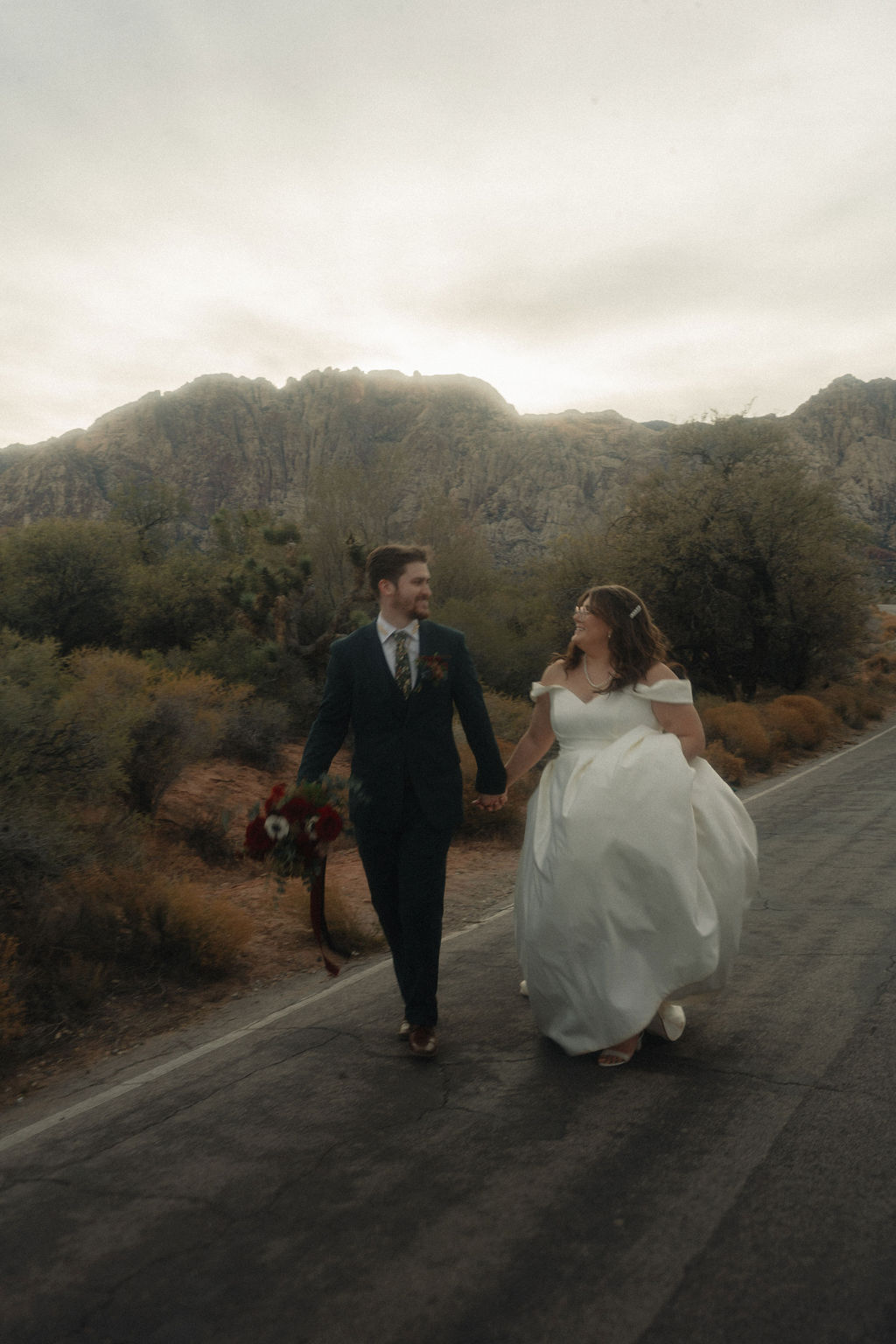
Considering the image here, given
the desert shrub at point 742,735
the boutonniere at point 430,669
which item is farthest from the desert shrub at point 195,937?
the desert shrub at point 742,735

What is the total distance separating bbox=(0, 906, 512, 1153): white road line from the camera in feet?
12.6

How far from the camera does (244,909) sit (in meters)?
7.42

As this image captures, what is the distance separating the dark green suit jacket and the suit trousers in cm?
7

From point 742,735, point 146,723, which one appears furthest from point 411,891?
point 742,735

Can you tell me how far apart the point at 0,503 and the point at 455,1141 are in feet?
372

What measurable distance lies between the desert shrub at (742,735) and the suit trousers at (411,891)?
12.9 meters

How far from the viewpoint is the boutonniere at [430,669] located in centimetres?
406

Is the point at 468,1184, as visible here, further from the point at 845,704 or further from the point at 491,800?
the point at 845,704

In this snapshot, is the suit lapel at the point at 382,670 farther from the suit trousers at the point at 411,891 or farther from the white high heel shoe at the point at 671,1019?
the white high heel shoe at the point at 671,1019

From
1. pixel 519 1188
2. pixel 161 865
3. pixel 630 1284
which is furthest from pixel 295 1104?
pixel 161 865

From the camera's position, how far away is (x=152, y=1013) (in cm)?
523

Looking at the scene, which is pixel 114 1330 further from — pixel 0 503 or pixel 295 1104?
pixel 0 503

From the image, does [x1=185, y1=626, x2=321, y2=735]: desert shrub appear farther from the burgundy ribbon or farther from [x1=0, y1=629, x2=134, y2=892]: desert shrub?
the burgundy ribbon

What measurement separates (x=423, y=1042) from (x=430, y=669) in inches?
66.5
